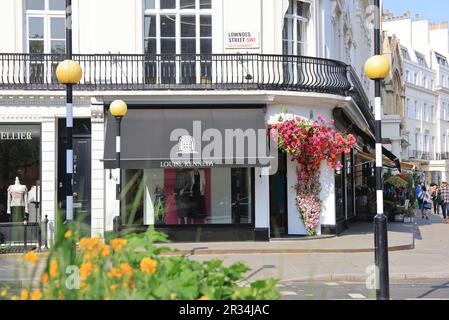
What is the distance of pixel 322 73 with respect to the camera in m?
19.3

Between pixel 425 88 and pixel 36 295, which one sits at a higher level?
pixel 425 88

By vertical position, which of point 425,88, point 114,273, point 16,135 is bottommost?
point 114,273

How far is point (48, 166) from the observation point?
60.0 ft

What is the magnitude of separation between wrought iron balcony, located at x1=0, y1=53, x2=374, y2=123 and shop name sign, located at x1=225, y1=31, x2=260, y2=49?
1.41ft

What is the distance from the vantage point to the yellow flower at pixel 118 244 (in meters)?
3.93

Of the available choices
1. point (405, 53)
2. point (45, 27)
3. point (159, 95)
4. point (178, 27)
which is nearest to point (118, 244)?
point (159, 95)

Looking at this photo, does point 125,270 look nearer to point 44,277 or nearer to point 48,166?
point 44,277

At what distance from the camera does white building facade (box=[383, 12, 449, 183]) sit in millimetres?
67625

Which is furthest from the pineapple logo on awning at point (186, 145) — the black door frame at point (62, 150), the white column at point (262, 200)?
the black door frame at point (62, 150)

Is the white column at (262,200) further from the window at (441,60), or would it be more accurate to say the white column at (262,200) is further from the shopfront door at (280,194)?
the window at (441,60)

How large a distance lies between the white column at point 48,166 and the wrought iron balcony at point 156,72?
1.16 m

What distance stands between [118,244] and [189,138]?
45.9 feet

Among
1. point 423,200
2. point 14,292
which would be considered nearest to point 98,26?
point 14,292

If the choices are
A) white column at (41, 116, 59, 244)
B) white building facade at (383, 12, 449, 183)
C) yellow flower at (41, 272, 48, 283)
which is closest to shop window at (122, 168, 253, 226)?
white column at (41, 116, 59, 244)
